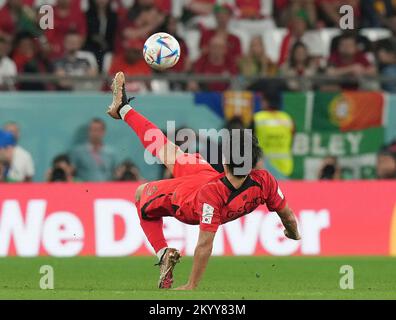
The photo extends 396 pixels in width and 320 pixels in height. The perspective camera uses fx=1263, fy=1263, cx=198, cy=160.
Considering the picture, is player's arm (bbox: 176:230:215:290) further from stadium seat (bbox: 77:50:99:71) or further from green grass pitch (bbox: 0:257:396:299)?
stadium seat (bbox: 77:50:99:71)

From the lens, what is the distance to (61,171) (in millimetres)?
19031

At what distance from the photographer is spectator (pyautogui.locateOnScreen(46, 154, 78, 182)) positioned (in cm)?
1900

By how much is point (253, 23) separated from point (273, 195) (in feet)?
32.7

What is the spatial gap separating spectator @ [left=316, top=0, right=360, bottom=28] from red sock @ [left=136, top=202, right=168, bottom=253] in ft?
32.3

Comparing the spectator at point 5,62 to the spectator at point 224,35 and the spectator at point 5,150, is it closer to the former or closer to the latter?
the spectator at point 5,150

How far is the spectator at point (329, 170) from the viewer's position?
64.1 feet

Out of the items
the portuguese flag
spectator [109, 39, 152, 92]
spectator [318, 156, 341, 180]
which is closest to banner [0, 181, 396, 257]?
spectator [318, 156, 341, 180]

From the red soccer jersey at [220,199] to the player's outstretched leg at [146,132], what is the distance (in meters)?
0.54

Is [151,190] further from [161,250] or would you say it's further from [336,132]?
[336,132]

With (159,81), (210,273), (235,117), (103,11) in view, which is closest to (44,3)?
(103,11)

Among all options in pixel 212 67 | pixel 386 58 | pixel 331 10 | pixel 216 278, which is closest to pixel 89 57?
pixel 212 67

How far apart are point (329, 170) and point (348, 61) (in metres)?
2.36

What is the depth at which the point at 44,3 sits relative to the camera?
21.4 meters

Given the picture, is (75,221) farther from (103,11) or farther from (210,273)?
(103,11)
